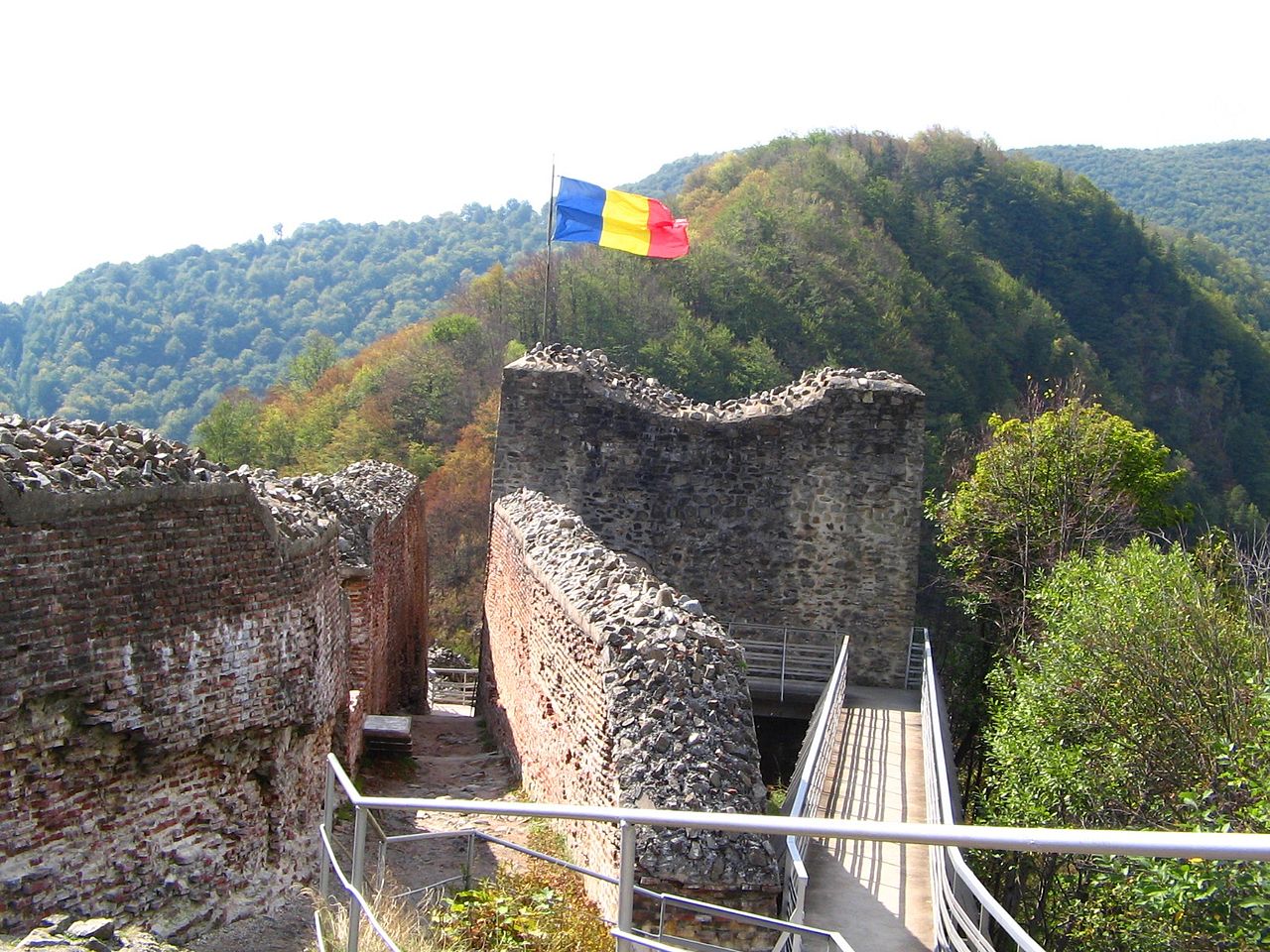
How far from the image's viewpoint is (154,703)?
6105 millimetres

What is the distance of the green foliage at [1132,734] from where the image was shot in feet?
30.2

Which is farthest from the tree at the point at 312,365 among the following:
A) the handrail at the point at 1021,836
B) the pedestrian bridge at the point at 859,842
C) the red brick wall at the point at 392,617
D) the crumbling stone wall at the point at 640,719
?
the handrail at the point at 1021,836

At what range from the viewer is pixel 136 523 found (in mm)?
6070

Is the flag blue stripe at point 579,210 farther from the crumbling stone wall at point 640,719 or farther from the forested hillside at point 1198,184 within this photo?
the forested hillside at point 1198,184

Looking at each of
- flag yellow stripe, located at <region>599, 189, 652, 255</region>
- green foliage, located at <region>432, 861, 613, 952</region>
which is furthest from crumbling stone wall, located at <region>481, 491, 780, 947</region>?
flag yellow stripe, located at <region>599, 189, 652, 255</region>

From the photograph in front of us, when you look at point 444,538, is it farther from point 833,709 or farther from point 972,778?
point 833,709

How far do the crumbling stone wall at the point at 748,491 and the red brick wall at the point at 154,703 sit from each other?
7.03 metres

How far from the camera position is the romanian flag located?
1825cm

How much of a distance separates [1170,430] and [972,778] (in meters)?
40.6

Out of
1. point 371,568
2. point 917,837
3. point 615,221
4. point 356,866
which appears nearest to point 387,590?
point 371,568

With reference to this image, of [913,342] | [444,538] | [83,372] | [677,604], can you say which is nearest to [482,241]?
[83,372]

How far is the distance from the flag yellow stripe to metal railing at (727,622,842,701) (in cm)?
684

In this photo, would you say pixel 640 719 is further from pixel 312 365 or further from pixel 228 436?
pixel 312 365

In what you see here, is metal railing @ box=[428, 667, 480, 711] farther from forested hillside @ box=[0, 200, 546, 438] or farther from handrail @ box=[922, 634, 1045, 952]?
forested hillside @ box=[0, 200, 546, 438]
